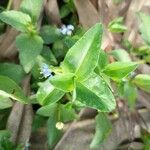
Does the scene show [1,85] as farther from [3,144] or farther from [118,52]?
[118,52]

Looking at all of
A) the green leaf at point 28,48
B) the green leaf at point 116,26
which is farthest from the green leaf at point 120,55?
the green leaf at point 28,48

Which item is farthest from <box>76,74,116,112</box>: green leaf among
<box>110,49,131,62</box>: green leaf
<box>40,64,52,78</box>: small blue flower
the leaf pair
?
<box>110,49,131,62</box>: green leaf

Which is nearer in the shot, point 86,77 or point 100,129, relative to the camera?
point 86,77

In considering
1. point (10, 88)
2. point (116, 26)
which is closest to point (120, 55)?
point (116, 26)

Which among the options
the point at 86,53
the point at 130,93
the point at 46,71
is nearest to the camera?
the point at 86,53

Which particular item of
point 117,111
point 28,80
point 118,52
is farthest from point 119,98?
point 28,80

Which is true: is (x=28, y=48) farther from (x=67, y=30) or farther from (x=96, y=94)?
(x=96, y=94)
